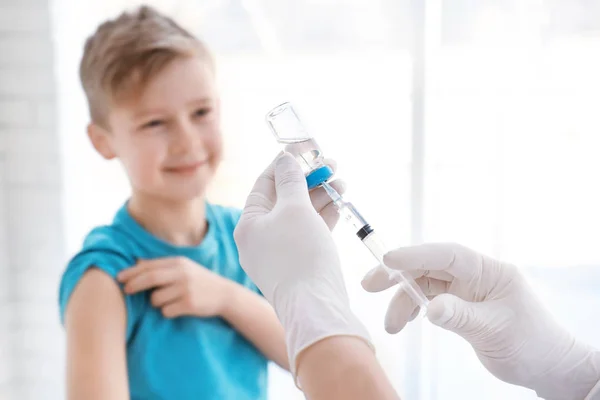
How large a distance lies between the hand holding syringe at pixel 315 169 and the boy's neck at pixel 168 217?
17.3 inches

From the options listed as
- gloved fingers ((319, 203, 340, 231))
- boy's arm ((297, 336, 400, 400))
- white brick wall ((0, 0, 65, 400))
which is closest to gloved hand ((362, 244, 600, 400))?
gloved fingers ((319, 203, 340, 231))

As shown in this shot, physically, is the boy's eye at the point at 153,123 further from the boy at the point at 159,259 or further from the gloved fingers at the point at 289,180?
the gloved fingers at the point at 289,180

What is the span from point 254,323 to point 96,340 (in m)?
0.31

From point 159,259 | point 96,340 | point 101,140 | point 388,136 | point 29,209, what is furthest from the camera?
point 29,209

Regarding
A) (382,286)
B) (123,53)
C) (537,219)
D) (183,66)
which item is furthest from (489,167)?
(123,53)

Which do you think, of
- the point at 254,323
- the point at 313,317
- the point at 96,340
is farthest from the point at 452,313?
the point at 96,340

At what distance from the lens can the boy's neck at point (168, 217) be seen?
4.20 ft

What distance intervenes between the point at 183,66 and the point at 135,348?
21.8 inches

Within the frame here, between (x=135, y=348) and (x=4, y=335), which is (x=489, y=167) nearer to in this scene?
(x=135, y=348)

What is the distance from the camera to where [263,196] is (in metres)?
0.95

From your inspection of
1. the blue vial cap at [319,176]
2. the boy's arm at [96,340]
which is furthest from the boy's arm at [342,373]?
the boy's arm at [96,340]

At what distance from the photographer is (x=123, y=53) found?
4.01 feet

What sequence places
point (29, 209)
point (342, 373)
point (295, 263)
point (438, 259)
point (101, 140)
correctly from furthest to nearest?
point (29, 209)
point (101, 140)
point (438, 259)
point (295, 263)
point (342, 373)

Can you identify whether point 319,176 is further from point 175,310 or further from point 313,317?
point 175,310
